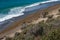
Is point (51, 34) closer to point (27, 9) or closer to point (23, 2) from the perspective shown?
point (27, 9)

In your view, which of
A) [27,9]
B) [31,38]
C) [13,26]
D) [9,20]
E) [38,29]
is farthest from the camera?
[27,9]

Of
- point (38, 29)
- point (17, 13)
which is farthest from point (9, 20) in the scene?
point (38, 29)

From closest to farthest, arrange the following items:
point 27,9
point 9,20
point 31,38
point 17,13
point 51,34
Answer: point 51,34, point 31,38, point 9,20, point 17,13, point 27,9

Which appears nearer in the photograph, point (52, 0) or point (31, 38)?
point (31, 38)

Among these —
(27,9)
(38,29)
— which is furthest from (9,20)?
(38,29)

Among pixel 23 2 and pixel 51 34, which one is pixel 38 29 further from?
pixel 23 2

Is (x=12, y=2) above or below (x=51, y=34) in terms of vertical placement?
below
